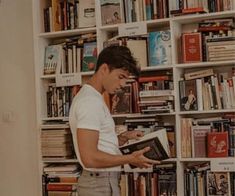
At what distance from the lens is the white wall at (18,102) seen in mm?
3328

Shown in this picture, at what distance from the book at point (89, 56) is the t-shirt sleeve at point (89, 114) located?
3.91 ft

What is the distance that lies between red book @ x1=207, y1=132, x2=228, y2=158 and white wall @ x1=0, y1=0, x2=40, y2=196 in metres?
1.27

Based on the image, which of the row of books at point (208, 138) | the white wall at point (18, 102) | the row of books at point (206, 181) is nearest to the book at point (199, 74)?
the row of books at point (208, 138)

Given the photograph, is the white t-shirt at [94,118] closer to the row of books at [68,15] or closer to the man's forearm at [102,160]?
the man's forearm at [102,160]

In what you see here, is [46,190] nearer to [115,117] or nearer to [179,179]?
[115,117]

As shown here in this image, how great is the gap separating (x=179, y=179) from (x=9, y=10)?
5.69ft

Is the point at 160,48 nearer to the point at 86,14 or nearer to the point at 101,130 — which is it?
the point at 86,14

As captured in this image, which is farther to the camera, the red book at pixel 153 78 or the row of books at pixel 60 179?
the row of books at pixel 60 179

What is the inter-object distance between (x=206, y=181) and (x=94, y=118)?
120cm

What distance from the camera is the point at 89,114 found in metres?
2.06

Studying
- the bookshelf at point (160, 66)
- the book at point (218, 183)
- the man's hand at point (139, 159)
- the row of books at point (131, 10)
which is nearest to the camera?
the man's hand at point (139, 159)

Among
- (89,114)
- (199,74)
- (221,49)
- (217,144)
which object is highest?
(221,49)

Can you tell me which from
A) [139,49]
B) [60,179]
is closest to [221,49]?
[139,49]

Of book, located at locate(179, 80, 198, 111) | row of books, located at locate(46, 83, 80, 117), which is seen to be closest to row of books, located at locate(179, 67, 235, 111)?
book, located at locate(179, 80, 198, 111)
